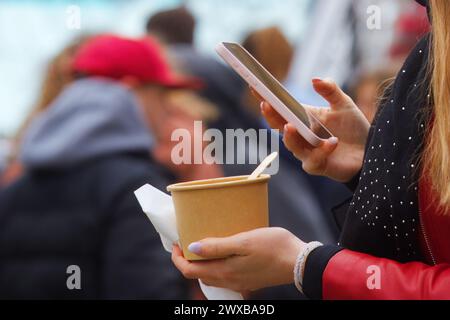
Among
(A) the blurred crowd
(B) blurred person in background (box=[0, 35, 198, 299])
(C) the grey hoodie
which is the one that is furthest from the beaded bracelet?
(C) the grey hoodie

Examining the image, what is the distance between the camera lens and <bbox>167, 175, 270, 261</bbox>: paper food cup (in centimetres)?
171

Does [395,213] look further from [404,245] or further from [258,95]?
[258,95]

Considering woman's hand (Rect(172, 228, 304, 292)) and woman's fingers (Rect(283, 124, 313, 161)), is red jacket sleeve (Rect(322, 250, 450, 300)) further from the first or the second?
woman's fingers (Rect(283, 124, 313, 161))

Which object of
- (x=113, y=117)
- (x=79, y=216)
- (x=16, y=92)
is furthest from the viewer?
(x=16, y=92)

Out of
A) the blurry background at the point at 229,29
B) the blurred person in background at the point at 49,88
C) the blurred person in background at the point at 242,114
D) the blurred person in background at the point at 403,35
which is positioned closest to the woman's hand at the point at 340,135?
the blurred person in background at the point at 242,114

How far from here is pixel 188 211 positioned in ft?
5.69

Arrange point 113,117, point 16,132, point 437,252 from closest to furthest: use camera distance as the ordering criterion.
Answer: point 437,252, point 113,117, point 16,132

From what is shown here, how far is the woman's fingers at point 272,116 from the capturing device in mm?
1820

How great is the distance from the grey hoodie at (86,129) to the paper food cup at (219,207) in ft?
4.29

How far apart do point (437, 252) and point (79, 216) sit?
146 centimetres

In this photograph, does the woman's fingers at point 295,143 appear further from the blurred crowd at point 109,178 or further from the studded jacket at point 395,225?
the blurred crowd at point 109,178

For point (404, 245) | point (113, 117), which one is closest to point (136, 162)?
point (113, 117)

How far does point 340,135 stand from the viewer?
1964 millimetres

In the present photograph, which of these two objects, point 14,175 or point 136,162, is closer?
point 136,162
